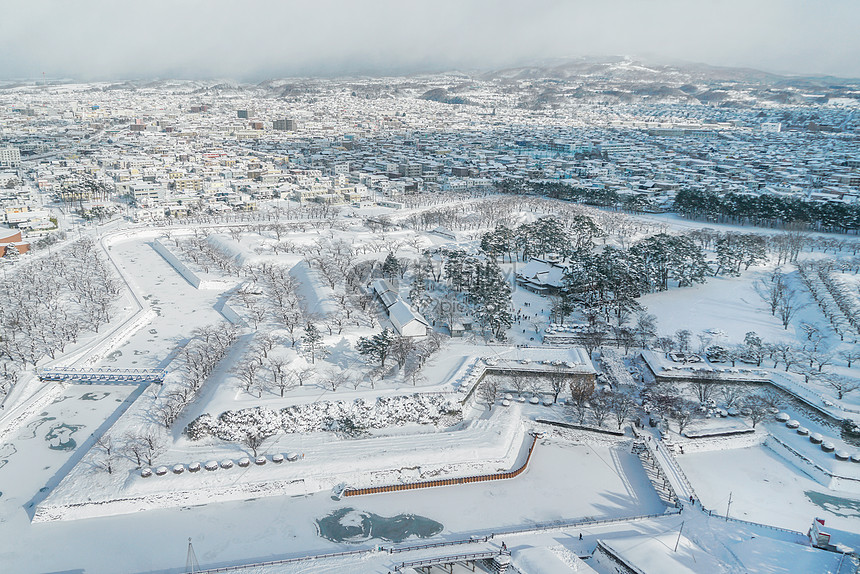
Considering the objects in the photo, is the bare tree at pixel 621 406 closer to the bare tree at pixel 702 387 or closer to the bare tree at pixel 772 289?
the bare tree at pixel 702 387

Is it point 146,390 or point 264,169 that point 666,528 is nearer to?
point 146,390

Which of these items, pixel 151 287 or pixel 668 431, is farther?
pixel 151 287

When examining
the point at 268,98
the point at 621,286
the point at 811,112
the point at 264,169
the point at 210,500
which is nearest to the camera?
the point at 210,500

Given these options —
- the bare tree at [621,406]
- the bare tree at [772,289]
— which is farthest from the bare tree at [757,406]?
the bare tree at [772,289]

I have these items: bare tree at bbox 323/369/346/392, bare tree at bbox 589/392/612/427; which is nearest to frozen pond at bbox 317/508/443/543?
bare tree at bbox 323/369/346/392

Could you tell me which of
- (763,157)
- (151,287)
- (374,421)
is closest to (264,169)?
(151,287)

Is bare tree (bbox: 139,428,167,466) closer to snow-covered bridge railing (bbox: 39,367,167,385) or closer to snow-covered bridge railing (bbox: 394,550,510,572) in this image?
snow-covered bridge railing (bbox: 39,367,167,385)
